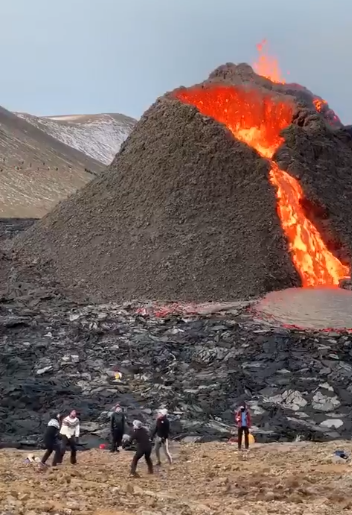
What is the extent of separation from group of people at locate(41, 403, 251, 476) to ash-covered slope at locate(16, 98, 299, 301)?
11.6m

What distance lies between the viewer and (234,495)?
9609 mm

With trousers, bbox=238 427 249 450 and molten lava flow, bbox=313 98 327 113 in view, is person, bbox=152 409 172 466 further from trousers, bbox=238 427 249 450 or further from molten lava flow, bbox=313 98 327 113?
molten lava flow, bbox=313 98 327 113

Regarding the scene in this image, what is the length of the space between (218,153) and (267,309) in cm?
874

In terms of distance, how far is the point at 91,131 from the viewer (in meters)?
139

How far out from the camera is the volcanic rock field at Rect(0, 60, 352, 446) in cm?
1546

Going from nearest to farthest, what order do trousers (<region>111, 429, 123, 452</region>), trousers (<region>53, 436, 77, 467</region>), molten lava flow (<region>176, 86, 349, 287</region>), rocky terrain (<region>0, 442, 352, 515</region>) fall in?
rocky terrain (<region>0, 442, 352, 515</region>)
trousers (<region>53, 436, 77, 467</region>)
trousers (<region>111, 429, 123, 452</region>)
molten lava flow (<region>176, 86, 349, 287</region>)

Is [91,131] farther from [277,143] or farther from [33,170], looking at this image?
[277,143]

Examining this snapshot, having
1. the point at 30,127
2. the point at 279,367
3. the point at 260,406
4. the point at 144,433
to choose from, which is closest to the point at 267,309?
the point at 279,367

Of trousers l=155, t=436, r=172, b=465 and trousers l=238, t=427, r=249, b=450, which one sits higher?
trousers l=238, t=427, r=249, b=450

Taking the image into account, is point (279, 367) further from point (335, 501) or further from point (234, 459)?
point (335, 501)

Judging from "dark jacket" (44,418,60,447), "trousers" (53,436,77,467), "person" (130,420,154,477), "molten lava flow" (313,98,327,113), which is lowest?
"trousers" (53,436,77,467)

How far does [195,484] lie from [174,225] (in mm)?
16927

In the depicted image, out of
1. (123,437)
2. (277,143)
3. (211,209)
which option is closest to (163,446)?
(123,437)

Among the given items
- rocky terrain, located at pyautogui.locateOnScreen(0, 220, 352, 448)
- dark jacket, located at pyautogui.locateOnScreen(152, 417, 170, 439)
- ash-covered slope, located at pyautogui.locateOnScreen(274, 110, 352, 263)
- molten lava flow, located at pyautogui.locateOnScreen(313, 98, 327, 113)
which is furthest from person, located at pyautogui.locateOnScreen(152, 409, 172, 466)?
molten lava flow, located at pyautogui.locateOnScreen(313, 98, 327, 113)
